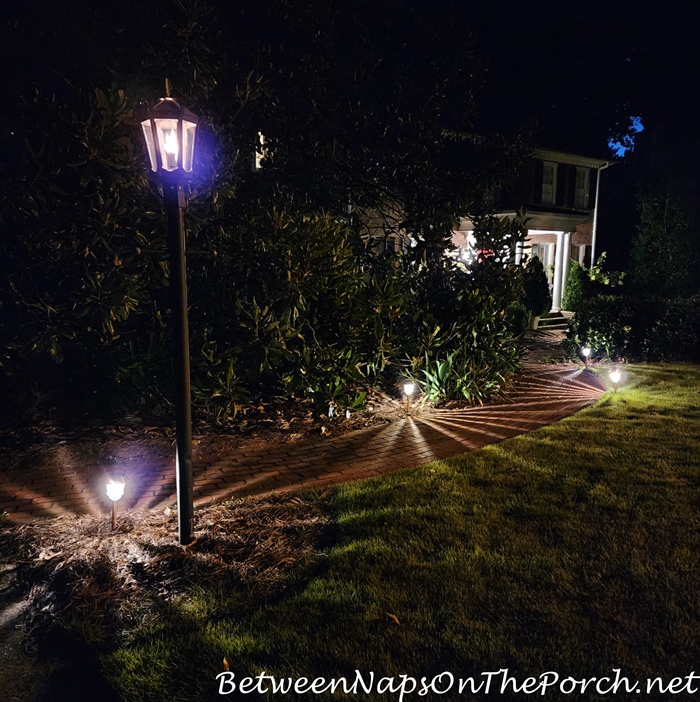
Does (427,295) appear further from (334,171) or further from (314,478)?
(314,478)

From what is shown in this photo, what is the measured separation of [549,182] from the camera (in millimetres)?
23312

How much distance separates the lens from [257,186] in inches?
317

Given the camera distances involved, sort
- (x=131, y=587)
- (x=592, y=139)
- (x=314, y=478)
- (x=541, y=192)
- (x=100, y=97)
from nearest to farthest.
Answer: (x=131, y=587), (x=100, y=97), (x=314, y=478), (x=541, y=192), (x=592, y=139)

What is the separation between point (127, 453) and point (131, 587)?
2997 mm

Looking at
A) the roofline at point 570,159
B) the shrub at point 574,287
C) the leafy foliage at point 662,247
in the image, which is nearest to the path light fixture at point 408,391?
the shrub at point 574,287

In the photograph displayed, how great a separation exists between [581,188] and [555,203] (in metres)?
1.75

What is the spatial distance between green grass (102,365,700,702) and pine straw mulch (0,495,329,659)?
0.42ft

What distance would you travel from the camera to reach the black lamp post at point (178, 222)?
4.31 m

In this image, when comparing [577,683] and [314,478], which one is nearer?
[577,683]

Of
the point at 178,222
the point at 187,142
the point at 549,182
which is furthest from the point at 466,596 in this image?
the point at 549,182

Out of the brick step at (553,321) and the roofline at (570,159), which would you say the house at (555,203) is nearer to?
the roofline at (570,159)

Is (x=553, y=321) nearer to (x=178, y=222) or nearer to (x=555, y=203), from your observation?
(x=555, y=203)

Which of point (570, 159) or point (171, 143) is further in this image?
point (570, 159)

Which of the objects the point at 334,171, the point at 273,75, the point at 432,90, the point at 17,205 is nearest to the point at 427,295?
the point at 334,171
